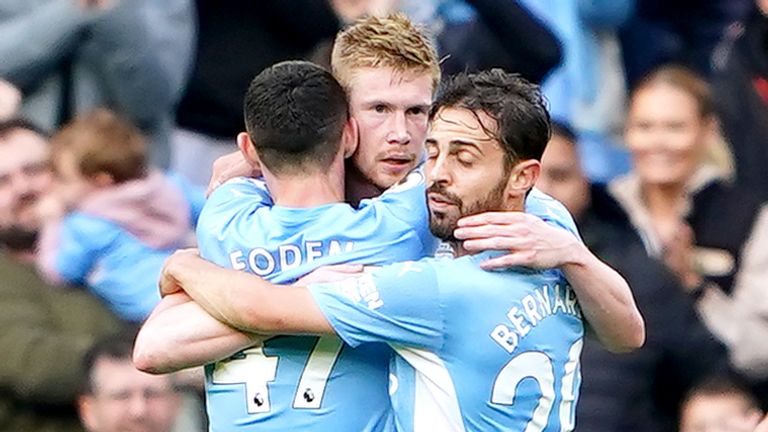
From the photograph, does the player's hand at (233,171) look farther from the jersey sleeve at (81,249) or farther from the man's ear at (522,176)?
the jersey sleeve at (81,249)

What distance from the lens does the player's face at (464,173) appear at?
5422mm

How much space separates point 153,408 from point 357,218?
8.92ft

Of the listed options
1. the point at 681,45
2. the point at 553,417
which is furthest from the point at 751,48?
the point at 553,417

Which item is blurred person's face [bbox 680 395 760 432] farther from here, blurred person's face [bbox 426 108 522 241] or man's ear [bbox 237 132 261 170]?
blurred person's face [bbox 426 108 522 241]

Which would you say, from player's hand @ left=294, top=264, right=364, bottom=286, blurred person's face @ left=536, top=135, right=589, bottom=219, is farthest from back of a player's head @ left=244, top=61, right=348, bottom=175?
blurred person's face @ left=536, top=135, right=589, bottom=219

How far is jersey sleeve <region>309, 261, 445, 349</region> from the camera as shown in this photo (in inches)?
212

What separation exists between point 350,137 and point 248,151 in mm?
253

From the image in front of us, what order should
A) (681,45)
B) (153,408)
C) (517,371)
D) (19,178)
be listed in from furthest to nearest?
(681,45) < (19,178) < (153,408) < (517,371)

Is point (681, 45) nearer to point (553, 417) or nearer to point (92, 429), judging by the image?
point (92, 429)

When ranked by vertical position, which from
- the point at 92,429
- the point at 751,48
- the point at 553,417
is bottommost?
the point at 92,429

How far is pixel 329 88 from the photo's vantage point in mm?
5594

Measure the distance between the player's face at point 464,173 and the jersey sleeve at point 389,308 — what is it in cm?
13

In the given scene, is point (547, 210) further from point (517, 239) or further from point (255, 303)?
point (255, 303)

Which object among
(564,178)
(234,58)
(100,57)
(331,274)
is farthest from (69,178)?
(331,274)
